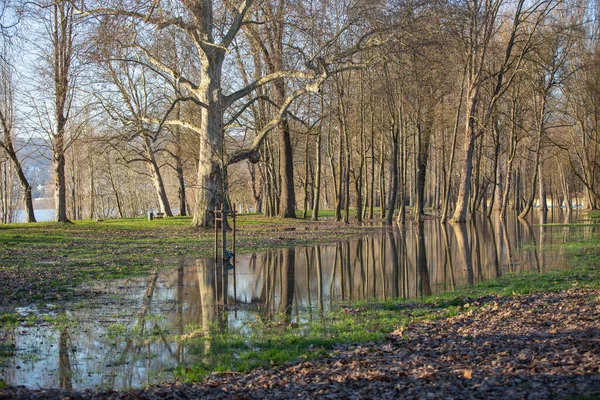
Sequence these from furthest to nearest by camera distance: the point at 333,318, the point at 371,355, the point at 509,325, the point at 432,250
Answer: the point at 432,250, the point at 333,318, the point at 509,325, the point at 371,355

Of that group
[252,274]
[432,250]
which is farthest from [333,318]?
[432,250]

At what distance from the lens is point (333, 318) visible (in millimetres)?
10852

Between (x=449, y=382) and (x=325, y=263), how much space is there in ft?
42.1

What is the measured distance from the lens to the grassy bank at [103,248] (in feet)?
46.3

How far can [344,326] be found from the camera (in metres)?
10.0

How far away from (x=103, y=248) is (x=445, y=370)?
17487 mm

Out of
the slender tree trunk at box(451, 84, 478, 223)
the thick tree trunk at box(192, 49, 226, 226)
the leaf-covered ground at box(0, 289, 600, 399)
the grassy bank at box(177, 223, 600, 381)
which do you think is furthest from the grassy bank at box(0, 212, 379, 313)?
the slender tree trunk at box(451, 84, 478, 223)

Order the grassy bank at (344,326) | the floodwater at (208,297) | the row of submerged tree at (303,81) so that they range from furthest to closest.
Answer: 1. the row of submerged tree at (303,81)
2. the grassy bank at (344,326)
3. the floodwater at (208,297)

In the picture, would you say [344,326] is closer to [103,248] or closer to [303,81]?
[103,248]

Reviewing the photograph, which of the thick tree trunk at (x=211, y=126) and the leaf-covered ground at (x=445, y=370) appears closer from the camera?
the leaf-covered ground at (x=445, y=370)

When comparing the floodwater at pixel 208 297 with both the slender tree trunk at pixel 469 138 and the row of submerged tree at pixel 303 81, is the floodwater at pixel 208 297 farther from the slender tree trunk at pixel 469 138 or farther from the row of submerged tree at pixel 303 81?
the slender tree trunk at pixel 469 138

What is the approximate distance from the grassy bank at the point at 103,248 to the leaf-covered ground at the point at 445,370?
249 inches

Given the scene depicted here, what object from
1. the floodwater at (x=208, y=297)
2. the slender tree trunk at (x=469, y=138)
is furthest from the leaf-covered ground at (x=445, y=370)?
the slender tree trunk at (x=469, y=138)

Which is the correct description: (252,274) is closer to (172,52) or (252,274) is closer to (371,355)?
(371,355)
